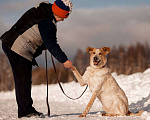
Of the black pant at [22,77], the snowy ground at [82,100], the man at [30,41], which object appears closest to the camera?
the man at [30,41]

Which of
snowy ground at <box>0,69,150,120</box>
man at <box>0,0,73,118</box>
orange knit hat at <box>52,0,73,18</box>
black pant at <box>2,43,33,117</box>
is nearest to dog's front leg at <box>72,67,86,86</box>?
man at <box>0,0,73,118</box>

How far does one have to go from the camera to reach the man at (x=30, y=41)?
3703mm

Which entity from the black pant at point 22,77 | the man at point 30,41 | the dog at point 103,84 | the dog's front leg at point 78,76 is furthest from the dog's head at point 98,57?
the black pant at point 22,77

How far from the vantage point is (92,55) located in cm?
421

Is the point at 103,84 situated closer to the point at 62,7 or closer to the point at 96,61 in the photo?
the point at 96,61

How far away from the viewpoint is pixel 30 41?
3.90 metres

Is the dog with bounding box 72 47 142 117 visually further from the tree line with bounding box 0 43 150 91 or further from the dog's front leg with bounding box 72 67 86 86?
the tree line with bounding box 0 43 150 91

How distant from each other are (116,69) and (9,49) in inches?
616

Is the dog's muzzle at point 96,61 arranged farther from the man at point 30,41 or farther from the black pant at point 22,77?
the black pant at point 22,77

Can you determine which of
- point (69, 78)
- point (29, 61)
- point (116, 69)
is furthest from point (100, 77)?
point (116, 69)

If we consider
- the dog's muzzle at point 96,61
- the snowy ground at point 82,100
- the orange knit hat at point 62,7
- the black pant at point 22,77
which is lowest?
the snowy ground at point 82,100

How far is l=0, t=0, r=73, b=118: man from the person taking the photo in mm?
3703

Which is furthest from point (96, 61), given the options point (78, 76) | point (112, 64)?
point (112, 64)

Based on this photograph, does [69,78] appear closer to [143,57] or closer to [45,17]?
[143,57]
